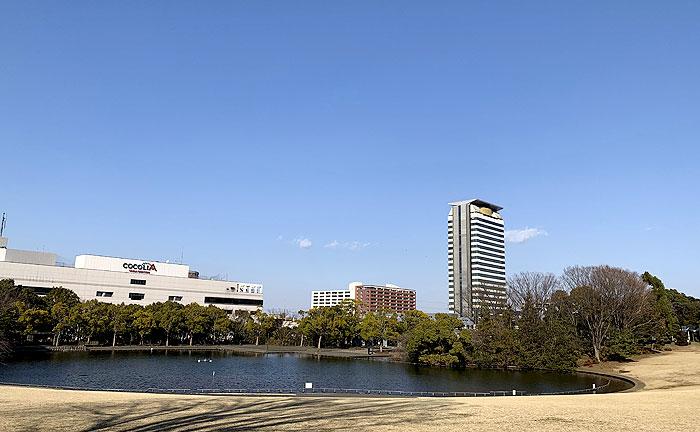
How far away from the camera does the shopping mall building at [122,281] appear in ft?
274

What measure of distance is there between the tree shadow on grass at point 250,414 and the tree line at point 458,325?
35.4m

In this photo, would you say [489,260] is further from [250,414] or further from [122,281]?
[250,414]

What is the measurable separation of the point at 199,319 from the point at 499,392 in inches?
2048

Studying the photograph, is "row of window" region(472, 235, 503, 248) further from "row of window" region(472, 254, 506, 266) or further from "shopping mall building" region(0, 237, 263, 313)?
"shopping mall building" region(0, 237, 263, 313)

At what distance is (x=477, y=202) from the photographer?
16375 centimetres

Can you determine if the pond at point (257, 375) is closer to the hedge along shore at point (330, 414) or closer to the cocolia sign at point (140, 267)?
the hedge along shore at point (330, 414)

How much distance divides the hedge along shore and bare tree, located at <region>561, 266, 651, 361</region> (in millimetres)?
37487

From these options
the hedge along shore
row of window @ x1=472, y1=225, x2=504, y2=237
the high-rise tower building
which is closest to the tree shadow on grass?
the hedge along shore

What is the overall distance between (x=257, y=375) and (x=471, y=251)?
123 meters

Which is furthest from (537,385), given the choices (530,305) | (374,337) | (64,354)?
(64,354)

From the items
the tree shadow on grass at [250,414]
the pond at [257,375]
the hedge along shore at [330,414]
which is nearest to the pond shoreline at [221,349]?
the pond at [257,375]

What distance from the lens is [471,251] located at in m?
156

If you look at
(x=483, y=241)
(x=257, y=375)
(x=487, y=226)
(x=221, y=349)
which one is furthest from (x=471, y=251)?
(x=257, y=375)

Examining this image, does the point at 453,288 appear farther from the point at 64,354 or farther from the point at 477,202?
the point at 64,354
